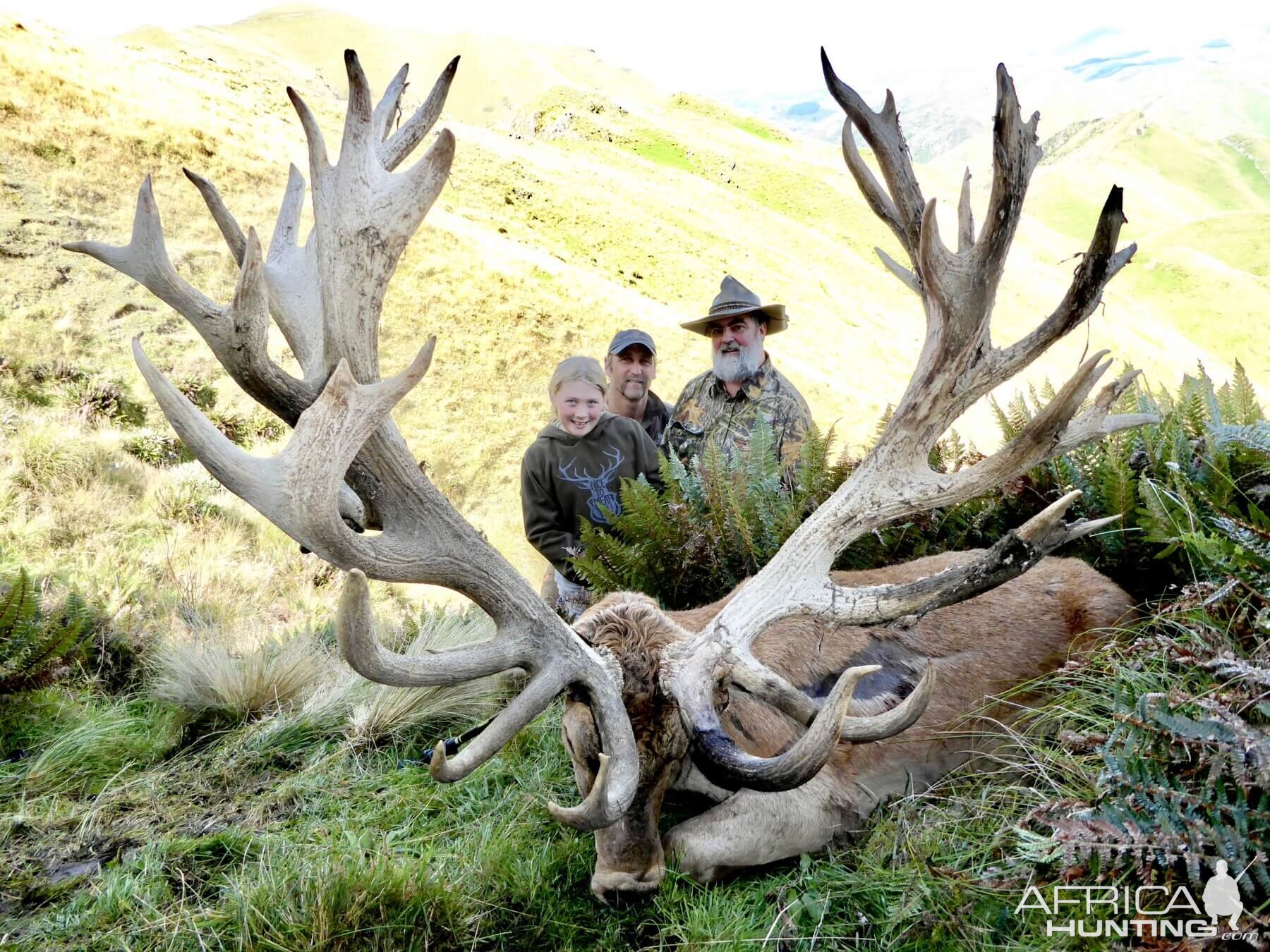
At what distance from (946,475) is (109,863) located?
11.7ft

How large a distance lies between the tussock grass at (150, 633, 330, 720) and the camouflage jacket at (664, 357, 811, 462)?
11.1 feet

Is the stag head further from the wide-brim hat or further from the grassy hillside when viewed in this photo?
the wide-brim hat

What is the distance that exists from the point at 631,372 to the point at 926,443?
4684 mm

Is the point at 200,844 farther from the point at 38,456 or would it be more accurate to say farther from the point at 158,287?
the point at 38,456

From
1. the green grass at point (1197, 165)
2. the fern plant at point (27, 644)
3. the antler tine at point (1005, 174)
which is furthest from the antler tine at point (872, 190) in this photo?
the green grass at point (1197, 165)

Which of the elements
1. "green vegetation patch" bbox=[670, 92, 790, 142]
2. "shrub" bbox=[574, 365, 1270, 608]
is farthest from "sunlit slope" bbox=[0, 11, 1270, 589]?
"green vegetation patch" bbox=[670, 92, 790, 142]

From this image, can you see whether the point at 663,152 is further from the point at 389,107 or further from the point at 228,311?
the point at 228,311

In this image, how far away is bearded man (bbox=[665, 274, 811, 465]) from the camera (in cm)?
684

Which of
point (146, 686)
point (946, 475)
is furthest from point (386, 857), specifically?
point (146, 686)

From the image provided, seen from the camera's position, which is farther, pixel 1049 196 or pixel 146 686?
pixel 1049 196

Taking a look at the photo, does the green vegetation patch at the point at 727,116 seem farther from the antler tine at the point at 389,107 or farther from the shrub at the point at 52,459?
the antler tine at the point at 389,107

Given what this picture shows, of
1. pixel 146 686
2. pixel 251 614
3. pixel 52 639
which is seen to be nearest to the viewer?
pixel 52 639

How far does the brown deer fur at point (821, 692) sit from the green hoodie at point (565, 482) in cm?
249

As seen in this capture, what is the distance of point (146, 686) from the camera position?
4.81 metres
